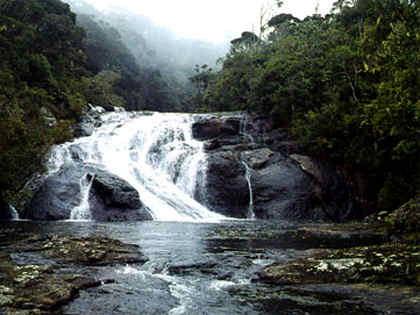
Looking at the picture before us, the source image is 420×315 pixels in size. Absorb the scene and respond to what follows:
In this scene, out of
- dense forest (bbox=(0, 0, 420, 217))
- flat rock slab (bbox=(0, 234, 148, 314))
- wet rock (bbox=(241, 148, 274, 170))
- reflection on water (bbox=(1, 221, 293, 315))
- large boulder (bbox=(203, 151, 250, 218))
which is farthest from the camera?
wet rock (bbox=(241, 148, 274, 170))

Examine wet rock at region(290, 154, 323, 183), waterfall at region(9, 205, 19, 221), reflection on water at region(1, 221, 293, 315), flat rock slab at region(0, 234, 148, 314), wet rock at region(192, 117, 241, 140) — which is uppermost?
wet rock at region(192, 117, 241, 140)

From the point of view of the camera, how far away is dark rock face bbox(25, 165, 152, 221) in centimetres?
1762

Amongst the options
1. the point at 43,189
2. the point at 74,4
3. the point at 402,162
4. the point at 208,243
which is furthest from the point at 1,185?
the point at 74,4

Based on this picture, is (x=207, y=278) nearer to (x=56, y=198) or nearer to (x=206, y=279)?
(x=206, y=279)

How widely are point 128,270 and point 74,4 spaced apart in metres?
151

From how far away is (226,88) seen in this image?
127 feet

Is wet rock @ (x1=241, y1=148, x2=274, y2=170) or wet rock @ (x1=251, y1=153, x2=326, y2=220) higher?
wet rock @ (x1=241, y1=148, x2=274, y2=170)

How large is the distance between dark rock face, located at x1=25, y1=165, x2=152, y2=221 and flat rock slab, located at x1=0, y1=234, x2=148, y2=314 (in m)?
7.08

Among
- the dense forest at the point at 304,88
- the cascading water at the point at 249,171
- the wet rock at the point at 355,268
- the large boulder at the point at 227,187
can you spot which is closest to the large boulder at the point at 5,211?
the dense forest at the point at 304,88

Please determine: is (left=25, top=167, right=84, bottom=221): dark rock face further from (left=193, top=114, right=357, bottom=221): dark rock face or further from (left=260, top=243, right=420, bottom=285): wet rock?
(left=260, top=243, right=420, bottom=285): wet rock

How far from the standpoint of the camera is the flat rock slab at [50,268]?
4.88 meters

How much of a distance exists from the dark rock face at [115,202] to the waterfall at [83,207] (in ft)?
0.63

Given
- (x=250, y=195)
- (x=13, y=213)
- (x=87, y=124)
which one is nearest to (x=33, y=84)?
(x=87, y=124)

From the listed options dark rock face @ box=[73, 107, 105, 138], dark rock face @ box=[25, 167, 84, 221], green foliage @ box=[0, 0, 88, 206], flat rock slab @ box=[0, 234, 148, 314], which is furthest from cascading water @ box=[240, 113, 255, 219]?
flat rock slab @ box=[0, 234, 148, 314]
